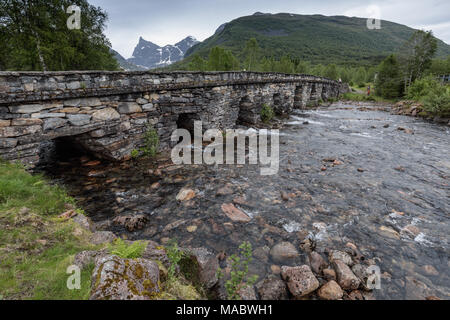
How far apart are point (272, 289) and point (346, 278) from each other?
43.3 inches

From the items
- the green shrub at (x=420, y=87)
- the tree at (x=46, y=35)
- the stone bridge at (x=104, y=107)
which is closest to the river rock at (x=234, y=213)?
the stone bridge at (x=104, y=107)

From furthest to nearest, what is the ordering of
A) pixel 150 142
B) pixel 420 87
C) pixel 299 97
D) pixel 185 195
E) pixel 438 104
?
pixel 420 87, pixel 299 97, pixel 438 104, pixel 150 142, pixel 185 195

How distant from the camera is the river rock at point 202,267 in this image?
110 inches

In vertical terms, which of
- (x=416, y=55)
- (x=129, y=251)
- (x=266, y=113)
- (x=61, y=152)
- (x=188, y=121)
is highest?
(x=416, y=55)

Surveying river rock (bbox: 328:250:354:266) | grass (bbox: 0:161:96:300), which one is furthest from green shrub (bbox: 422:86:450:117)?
grass (bbox: 0:161:96:300)

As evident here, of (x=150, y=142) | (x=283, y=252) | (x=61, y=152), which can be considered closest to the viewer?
(x=283, y=252)

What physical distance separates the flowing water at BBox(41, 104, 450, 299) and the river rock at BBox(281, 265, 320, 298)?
0.33m

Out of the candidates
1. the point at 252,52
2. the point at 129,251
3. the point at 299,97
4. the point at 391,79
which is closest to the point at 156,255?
the point at 129,251

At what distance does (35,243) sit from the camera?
106 inches

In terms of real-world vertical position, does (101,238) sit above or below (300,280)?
above

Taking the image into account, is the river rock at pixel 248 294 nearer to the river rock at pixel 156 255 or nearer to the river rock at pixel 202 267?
the river rock at pixel 202 267

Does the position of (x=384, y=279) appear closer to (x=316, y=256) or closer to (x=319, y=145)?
(x=316, y=256)

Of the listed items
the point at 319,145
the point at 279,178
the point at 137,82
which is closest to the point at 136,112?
the point at 137,82

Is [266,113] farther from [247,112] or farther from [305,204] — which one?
[305,204]
